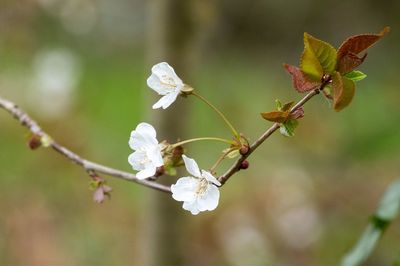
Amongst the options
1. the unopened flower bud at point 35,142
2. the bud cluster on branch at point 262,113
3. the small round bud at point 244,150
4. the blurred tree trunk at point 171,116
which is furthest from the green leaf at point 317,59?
the blurred tree trunk at point 171,116

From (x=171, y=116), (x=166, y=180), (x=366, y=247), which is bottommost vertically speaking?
(x=366, y=247)

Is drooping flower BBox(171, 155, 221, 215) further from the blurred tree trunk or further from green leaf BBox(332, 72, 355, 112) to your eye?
the blurred tree trunk

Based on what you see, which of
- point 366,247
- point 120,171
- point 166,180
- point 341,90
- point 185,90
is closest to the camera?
point 341,90

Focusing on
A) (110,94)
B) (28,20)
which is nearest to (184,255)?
(28,20)

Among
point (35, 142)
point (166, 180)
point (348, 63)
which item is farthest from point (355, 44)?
point (166, 180)

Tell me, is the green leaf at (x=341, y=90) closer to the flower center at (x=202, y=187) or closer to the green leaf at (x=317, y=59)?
the green leaf at (x=317, y=59)

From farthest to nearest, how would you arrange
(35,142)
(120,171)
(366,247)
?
(366,247), (35,142), (120,171)

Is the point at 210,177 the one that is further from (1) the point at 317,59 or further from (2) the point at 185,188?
(1) the point at 317,59

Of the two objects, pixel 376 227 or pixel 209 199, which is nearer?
pixel 209 199
